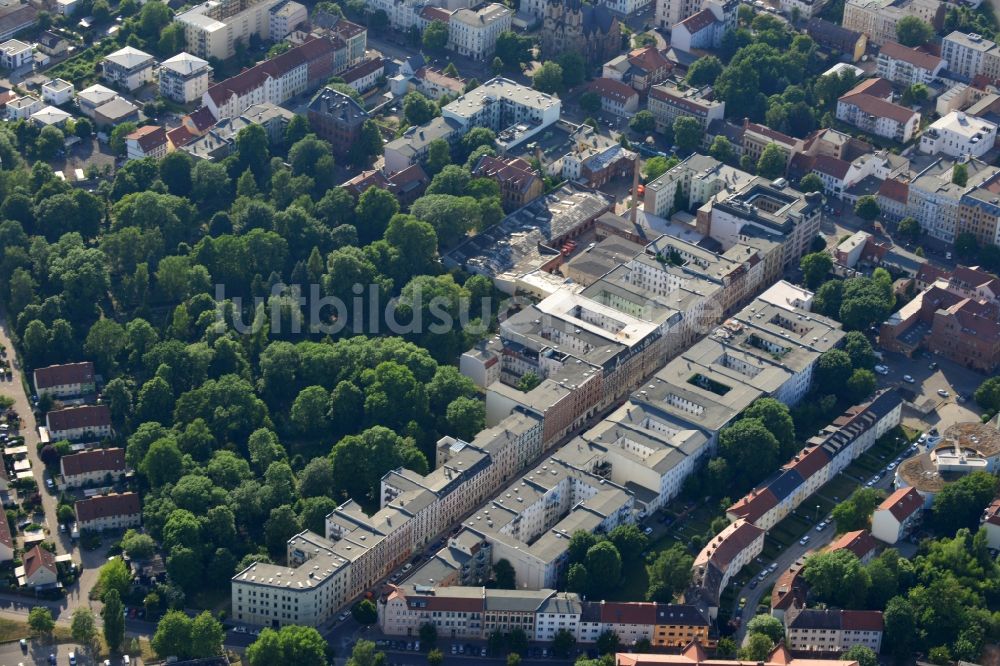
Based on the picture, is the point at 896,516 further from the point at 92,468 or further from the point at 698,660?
the point at 92,468

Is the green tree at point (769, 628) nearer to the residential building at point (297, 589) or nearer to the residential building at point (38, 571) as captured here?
the residential building at point (297, 589)

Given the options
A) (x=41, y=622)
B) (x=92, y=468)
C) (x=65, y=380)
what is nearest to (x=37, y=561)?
(x=41, y=622)

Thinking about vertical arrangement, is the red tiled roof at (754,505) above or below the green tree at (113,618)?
below

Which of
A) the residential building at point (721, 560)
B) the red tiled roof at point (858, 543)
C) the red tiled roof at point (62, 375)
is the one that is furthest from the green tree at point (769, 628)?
the red tiled roof at point (62, 375)

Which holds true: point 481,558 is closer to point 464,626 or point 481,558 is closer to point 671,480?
point 464,626

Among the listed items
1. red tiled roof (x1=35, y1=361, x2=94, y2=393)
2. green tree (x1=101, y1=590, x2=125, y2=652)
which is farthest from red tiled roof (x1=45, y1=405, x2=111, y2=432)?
green tree (x1=101, y1=590, x2=125, y2=652)

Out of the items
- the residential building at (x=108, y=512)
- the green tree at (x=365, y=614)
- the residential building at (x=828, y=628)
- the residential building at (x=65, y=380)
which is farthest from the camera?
the residential building at (x=65, y=380)

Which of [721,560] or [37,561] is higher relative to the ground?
[37,561]
